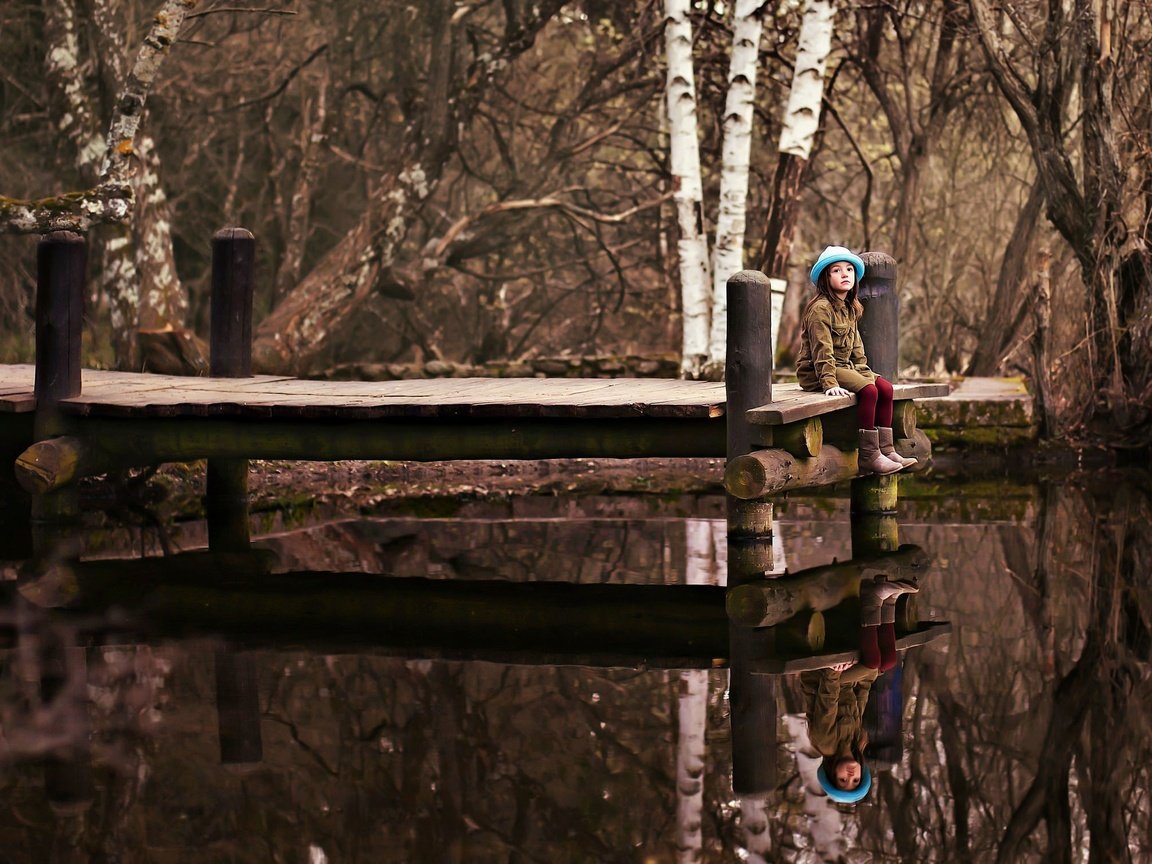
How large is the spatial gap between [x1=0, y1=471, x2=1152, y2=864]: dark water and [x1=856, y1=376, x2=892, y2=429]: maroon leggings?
1.98 ft

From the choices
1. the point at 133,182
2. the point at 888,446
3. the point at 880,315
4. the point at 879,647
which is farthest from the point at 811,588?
the point at 133,182

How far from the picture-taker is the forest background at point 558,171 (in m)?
10.9

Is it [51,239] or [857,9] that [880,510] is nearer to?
[51,239]

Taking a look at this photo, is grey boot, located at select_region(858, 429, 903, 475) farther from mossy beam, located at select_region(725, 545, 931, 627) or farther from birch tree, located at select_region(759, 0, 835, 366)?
birch tree, located at select_region(759, 0, 835, 366)

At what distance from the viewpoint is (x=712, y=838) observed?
370 centimetres

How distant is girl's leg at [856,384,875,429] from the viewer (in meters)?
7.78

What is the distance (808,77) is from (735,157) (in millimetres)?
720

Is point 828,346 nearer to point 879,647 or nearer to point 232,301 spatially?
point 879,647

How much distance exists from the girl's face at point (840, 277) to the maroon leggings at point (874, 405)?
0.47m

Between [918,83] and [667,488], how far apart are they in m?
7.20

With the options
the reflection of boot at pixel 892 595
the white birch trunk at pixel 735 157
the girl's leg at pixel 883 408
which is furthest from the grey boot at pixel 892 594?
the white birch trunk at pixel 735 157

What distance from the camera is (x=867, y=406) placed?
25.6ft

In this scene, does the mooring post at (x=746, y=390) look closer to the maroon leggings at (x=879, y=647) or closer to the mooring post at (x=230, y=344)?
the maroon leggings at (x=879, y=647)

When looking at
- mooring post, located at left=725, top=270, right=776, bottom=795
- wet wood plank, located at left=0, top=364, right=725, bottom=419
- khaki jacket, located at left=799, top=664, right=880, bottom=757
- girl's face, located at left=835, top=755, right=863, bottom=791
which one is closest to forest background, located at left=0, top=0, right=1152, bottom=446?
wet wood plank, located at left=0, top=364, right=725, bottom=419
